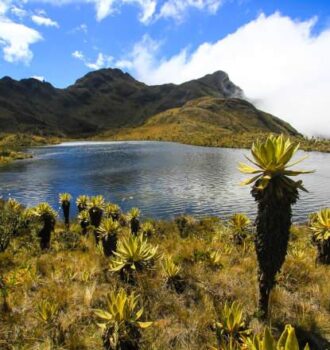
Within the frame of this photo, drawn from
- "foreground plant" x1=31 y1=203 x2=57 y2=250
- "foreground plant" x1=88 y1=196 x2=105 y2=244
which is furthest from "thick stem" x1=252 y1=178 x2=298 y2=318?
"foreground plant" x1=88 y1=196 x2=105 y2=244

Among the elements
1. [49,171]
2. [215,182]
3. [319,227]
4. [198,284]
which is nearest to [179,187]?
[215,182]

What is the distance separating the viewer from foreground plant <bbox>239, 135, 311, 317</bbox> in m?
7.57

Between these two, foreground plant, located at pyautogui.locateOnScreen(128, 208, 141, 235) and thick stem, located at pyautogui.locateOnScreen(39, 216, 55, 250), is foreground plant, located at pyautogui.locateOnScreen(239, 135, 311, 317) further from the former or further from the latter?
foreground plant, located at pyautogui.locateOnScreen(128, 208, 141, 235)

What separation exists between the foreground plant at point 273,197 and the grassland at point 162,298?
4.71ft

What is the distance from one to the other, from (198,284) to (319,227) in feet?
18.4

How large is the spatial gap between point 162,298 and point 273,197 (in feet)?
11.5

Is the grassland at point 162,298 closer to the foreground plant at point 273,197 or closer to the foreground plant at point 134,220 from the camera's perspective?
the foreground plant at point 273,197

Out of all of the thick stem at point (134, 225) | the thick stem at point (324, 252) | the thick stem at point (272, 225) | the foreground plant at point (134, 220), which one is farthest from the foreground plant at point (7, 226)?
the thick stem at point (324, 252)

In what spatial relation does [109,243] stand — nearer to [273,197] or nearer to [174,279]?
[174,279]

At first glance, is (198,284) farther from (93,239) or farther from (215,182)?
(215,182)

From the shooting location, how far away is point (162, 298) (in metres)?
8.65

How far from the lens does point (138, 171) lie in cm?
5878

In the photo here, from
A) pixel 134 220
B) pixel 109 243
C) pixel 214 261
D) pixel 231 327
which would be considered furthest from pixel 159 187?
pixel 231 327

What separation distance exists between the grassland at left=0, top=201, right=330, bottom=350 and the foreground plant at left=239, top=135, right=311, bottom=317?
1435 millimetres
